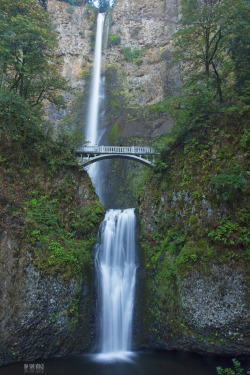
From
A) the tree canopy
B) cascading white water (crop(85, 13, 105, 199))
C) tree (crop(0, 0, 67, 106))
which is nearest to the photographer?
the tree canopy

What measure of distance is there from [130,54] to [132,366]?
1317 inches

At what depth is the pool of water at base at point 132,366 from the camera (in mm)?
8383

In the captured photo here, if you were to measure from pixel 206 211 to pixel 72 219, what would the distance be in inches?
276

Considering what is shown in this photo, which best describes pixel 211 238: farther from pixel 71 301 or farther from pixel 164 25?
pixel 164 25

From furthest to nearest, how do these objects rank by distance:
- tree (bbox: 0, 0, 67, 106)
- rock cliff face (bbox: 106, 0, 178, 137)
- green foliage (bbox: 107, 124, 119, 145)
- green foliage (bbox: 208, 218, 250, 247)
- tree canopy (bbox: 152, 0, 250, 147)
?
rock cliff face (bbox: 106, 0, 178, 137) < green foliage (bbox: 107, 124, 119, 145) < tree (bbox: 0, 0, 67, 106) < tree canopy (bbox: 152, 0, 250, 147) < green foliage (bbox: 208, 218, 250, 247)

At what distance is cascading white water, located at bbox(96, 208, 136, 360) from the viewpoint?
10703 millimetres

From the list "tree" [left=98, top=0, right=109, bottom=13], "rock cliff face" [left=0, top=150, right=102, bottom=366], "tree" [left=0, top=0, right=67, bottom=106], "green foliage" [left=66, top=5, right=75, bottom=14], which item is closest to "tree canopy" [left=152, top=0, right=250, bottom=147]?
"tree" [left=0, top=0, right=67, bottom=106]

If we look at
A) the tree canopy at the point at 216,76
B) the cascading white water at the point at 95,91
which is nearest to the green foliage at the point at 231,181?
the tree canopy at the point at 216,76

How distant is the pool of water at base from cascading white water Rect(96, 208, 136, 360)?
0.81 m

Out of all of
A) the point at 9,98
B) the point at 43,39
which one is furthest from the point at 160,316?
the point at 43,39

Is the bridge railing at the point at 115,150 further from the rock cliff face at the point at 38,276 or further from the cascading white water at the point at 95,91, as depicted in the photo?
the cascading white water at the point at 95,91

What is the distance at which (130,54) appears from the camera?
32875mm

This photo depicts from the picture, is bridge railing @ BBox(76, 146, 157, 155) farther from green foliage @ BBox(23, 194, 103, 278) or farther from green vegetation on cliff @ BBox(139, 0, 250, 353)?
green foliage @ BBox(23, 194, 103, 278)

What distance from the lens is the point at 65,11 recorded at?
36750mm
